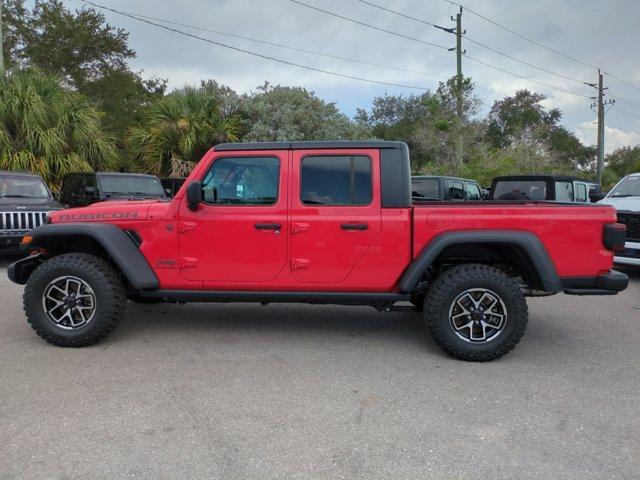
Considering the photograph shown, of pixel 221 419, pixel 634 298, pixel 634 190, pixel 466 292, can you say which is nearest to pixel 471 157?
pixel 634 190

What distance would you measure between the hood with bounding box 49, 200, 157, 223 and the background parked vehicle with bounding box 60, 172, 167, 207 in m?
6.07

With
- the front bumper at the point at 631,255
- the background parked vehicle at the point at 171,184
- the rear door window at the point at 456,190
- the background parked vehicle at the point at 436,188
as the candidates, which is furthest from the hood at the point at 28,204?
the front bumper at the point at 631,255

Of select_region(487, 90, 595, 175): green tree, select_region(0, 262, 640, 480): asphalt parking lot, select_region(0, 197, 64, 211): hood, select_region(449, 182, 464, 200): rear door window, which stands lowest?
select_region(0, 262, 640, 480): asphalt parking lot

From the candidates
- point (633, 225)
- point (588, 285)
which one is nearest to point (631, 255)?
point (633, 225)

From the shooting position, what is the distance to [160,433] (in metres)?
2.99

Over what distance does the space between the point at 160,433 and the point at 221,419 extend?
0.37 m

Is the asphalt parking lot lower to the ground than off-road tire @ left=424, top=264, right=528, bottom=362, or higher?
lower

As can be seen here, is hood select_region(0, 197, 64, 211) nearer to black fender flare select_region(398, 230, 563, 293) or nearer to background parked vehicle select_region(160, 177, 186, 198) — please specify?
background parked vehicle select_region(160, 177, 186, 198)

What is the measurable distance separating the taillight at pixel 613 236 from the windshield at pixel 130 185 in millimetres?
9293

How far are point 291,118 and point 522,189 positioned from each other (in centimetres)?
1108

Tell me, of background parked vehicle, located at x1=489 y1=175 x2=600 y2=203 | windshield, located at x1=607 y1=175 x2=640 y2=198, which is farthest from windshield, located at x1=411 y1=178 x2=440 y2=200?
windshield, located at x1=607 y1=175 x2=640 y2=198

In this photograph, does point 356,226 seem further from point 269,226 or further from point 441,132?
point 441,132

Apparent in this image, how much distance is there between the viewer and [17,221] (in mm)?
8500

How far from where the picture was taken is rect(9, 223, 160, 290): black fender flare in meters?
4.35
